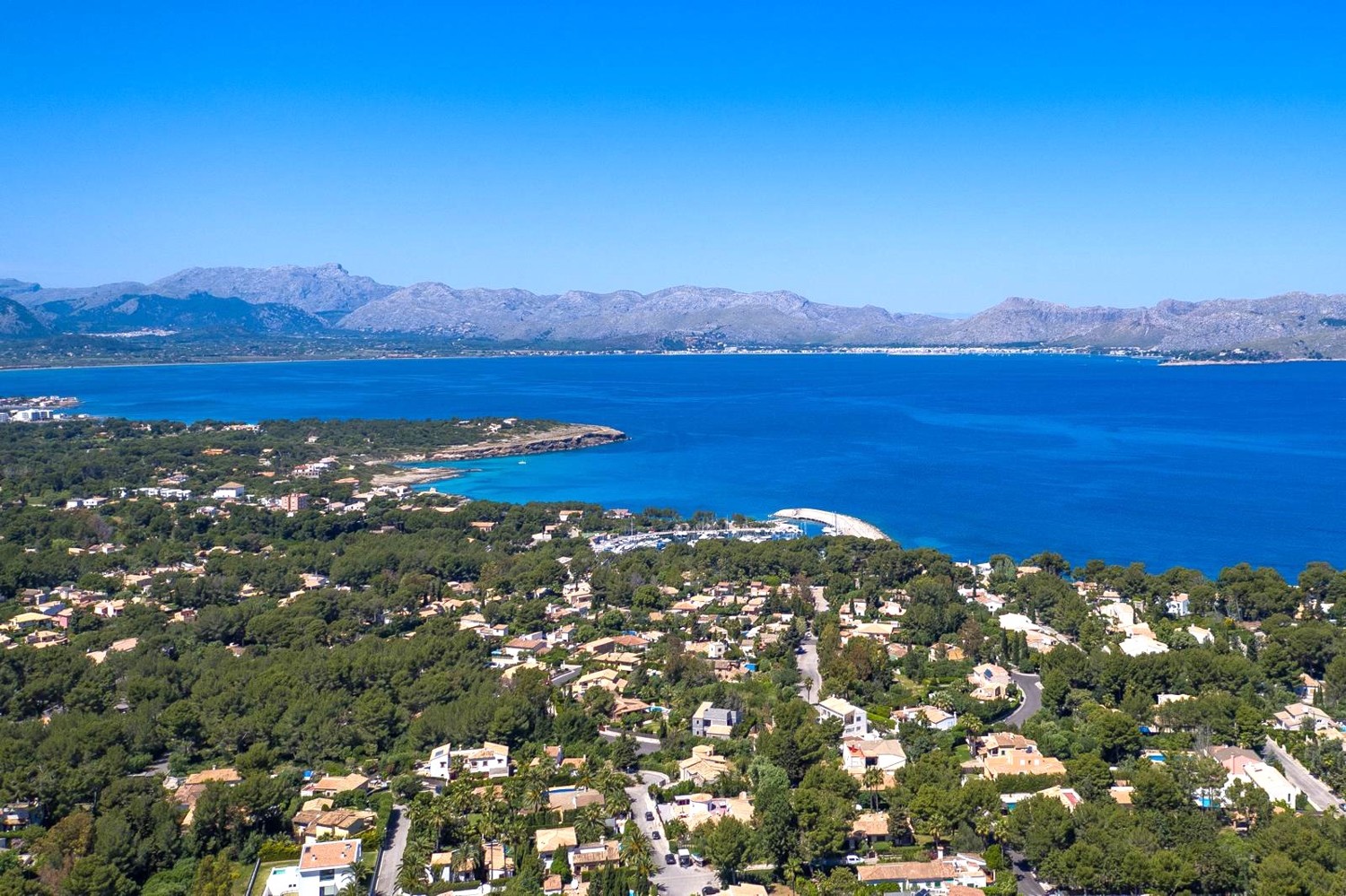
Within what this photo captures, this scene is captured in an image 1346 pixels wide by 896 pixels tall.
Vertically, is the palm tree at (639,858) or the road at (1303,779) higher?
the palm tree at (639,858)

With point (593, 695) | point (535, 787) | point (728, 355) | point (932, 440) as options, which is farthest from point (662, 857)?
point (728, 355)

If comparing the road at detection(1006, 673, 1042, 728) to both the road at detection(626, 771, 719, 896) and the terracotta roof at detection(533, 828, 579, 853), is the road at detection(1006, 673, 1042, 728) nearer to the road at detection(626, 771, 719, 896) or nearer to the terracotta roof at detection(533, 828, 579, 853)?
the road at detection(626, 771, 719, 896)

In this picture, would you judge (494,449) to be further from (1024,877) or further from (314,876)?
(1024,877)

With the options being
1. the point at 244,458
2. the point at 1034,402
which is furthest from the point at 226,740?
the point at 1034,402

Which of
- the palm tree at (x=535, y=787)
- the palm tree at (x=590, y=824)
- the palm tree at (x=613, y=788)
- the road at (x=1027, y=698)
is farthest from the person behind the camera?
the road at (x=1027, y=698)

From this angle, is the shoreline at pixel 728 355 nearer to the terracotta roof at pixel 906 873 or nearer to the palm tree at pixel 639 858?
the palm tree at pixel 639 858

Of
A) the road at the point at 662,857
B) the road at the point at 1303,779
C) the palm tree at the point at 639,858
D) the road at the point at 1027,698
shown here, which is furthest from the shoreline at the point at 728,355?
the road at the point at 1303,779
